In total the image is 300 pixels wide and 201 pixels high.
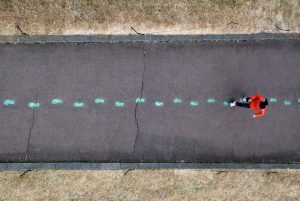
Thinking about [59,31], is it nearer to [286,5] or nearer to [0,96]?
[0,96]

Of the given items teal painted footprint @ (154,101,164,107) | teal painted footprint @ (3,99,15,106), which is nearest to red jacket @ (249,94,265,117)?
teal painted footprint @ (154,101,164,107)

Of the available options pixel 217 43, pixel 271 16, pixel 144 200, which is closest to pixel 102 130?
pixel 144 200

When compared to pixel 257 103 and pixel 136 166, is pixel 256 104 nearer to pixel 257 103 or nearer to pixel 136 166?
pixel 257 103

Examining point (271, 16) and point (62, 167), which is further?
point (271, 16)

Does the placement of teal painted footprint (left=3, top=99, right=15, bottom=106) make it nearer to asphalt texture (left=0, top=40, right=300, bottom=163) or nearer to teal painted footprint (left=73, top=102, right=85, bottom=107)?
asphalt texture (left=0, top=40, right=300, bottom=163)

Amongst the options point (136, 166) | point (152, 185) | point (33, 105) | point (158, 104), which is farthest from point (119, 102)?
point (152, 185)

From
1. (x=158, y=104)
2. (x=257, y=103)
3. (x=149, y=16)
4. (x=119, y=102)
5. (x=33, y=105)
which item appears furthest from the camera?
(x=149, y=16)
